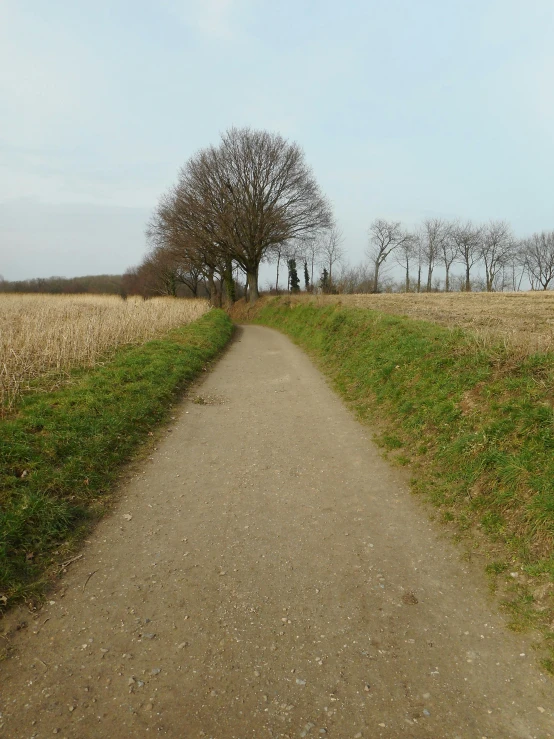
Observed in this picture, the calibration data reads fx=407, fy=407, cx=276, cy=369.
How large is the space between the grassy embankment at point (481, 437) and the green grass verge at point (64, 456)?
4056 millimetres

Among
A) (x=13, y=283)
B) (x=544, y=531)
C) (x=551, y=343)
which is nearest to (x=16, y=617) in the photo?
(x=544, y=531)

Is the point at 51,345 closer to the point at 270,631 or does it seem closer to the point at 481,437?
the point at 270,631

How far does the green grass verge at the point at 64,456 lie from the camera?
3818 mm

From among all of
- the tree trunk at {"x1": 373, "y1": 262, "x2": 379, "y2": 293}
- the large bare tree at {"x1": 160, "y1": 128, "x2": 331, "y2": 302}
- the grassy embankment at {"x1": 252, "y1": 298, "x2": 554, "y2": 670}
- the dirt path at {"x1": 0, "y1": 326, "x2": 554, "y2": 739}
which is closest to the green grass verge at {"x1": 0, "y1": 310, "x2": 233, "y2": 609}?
the dirt path at {"x1": 0, "y1": 326, "x2": 554, "y2": 739}

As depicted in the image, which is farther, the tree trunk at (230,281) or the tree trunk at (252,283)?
the tree trunk at (230,281)

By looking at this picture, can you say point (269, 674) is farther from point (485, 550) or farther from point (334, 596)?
point (485, 550)

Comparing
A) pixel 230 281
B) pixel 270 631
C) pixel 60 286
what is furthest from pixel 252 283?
pixel 60 286

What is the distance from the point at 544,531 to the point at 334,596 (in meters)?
2.03

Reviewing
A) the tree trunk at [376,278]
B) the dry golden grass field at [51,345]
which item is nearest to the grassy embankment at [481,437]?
the dry golden grass field at [51,345]

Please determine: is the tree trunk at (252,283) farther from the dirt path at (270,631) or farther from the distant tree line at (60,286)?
the distant tree line at (60,286)

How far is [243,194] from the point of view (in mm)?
34188

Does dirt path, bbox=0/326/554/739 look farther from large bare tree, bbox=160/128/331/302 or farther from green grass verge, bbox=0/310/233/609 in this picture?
large bare tree, bbox=160/128/331/302

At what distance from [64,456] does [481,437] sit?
5.36m

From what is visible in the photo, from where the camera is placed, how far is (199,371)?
1174 centimetres
